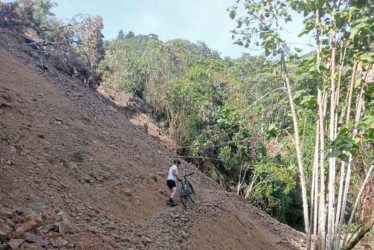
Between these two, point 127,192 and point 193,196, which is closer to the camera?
point 127,192

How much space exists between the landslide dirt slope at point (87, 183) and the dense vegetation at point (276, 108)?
72.3 inches

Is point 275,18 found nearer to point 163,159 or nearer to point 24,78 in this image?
point 163,159

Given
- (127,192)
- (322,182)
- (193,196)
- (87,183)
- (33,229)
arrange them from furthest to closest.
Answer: (193,196), (127,192), (87,183), (33,229), (322,182)

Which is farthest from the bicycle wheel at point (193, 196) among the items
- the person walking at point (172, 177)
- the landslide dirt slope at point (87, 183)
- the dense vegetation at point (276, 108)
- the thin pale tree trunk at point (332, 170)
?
the thin pale tree trunk at point (332, 170)

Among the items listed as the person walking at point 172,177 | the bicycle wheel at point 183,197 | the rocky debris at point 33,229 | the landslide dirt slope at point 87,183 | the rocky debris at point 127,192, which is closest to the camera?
the rocky debris at point 33,229

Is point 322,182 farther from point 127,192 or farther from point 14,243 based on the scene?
point 127,192

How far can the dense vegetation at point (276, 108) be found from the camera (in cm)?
366

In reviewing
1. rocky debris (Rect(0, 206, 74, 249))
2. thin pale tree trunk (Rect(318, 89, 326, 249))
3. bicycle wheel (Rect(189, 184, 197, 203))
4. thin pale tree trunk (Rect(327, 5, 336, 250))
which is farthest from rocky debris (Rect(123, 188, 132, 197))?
thin pale tree trunk (Rect(327, 5, 336, 250))

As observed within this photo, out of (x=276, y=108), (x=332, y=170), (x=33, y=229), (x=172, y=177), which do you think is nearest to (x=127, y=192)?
(x=172, y=177)

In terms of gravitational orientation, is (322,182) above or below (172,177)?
above

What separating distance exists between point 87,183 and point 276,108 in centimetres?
439

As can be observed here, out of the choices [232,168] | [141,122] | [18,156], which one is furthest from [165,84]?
[18,156]

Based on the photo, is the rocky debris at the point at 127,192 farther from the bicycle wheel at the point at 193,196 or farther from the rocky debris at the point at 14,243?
the rocky debris at the point at 14,243

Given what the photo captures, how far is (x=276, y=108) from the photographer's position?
16.2 ft
